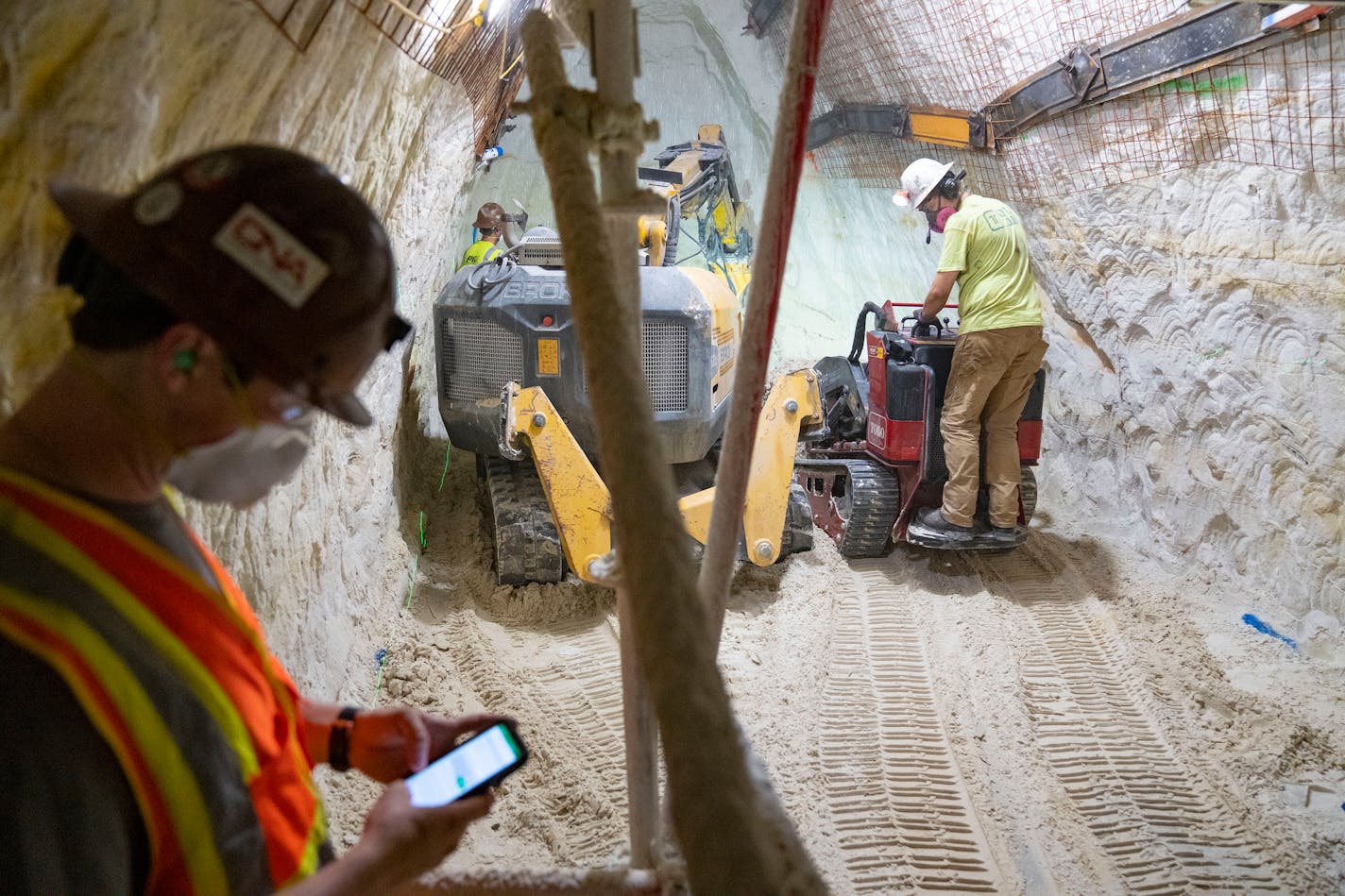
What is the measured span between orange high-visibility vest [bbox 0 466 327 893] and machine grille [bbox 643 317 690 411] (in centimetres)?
368

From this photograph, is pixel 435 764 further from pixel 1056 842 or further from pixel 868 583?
pixel 868 583

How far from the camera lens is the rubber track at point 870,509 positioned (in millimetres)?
5109

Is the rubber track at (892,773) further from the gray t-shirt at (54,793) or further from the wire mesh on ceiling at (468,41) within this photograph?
the wire mesh on ceiling at (468,41)

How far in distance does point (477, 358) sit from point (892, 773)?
306 cm

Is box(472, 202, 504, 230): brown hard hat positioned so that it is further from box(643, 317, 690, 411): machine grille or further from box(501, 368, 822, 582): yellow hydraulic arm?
box(501, 368, 822, 582): yellow hydraulic arm

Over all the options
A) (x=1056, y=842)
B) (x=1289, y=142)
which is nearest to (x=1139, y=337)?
(x=1289, y=142)

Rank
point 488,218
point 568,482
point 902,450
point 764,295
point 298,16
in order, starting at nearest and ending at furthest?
1. point 764,295
2. point 298,16
3. point 568,482
4. point 902,450
5. point 488,218

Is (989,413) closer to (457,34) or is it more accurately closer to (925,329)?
(925,329)

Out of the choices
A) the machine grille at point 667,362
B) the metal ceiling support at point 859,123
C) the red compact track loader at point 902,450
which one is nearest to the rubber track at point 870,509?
the red compact track loader at point 902,450

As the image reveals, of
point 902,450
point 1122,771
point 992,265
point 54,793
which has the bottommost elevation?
point 1122,771

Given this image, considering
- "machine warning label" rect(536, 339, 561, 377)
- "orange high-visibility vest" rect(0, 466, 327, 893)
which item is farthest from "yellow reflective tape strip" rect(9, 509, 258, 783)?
"machine warning label" rect(536, 339, 561, 377)

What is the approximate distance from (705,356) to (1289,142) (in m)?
3.01

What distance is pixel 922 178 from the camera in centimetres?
504

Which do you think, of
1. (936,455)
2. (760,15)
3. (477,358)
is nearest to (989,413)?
(936,455)
